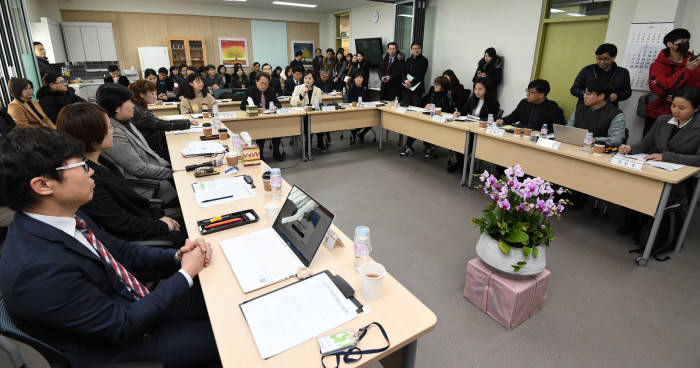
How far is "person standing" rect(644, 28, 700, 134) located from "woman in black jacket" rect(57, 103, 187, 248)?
499cm

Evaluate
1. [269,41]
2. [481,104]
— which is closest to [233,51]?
[269,41]

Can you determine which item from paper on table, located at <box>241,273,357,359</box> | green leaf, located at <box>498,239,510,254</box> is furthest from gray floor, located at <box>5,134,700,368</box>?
paper on table, located at <box>241,273,357,359</box>

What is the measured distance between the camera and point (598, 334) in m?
1.98

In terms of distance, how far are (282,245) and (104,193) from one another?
38.4 inches

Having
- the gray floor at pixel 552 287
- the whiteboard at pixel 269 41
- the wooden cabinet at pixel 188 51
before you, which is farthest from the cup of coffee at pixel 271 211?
the whiteboard at pixel 269 41

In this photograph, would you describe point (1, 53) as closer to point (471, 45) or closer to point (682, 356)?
point (471, 45)

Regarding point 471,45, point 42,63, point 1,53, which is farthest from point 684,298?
point 42,63

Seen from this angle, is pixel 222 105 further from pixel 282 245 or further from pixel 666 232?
pixel 666 232

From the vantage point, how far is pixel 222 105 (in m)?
6.27

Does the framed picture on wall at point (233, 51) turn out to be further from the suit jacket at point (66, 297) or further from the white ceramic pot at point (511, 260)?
the suit jacket at point (66, 297)

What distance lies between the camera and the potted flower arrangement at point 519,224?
71.2 inches

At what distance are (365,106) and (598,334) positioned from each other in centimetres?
437

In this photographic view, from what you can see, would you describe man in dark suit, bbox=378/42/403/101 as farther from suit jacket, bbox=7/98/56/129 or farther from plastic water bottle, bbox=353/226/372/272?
plastic water bottle, bbox=353/226/372/272

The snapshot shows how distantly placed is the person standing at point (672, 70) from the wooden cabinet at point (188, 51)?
31.8 feet
